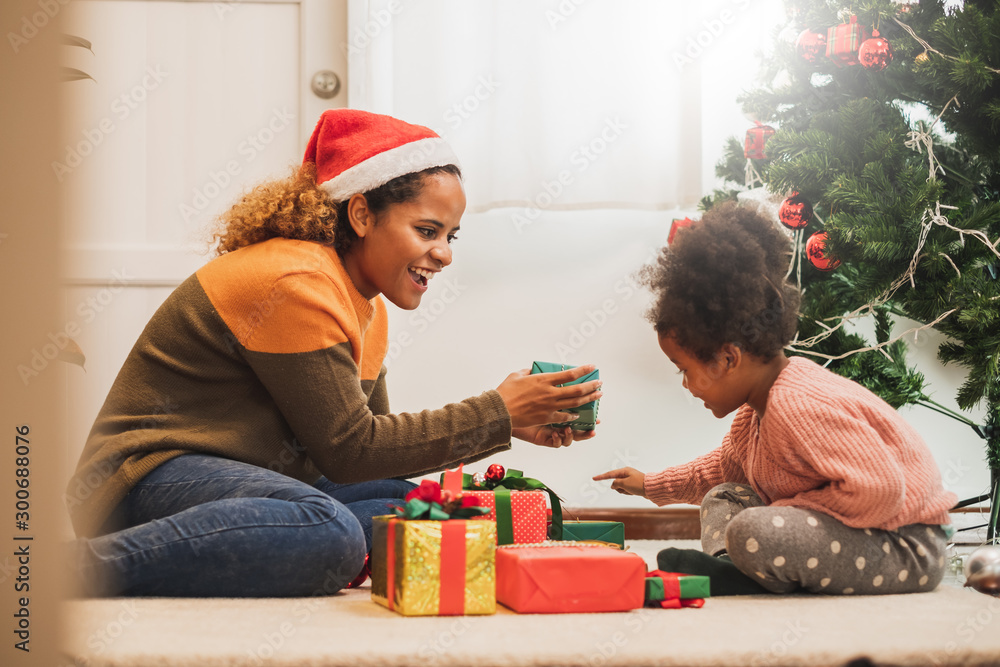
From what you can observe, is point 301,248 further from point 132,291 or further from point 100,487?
point 132,291

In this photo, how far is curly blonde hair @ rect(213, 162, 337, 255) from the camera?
42.2 inches

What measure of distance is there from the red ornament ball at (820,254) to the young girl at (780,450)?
23 centimetres

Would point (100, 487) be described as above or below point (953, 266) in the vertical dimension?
below

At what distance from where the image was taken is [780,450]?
3.21ft

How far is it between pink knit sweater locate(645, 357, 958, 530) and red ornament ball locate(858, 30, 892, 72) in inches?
21.5

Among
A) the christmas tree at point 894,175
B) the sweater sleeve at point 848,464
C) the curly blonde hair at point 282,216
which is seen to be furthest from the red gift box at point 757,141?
the curly blonde hair at point 282,216

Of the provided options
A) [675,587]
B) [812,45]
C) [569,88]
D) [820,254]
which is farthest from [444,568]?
[569,88]

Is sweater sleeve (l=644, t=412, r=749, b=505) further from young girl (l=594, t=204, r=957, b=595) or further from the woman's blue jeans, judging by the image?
the woman's blue jeans

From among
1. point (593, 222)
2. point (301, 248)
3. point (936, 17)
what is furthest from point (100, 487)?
point (936, 17)

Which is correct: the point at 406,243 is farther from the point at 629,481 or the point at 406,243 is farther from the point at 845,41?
the point at 845,41

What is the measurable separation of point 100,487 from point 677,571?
683 mm

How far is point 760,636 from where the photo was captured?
0.69 meters

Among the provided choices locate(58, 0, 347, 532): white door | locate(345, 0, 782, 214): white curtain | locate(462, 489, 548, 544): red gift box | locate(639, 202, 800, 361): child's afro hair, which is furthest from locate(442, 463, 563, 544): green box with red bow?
locate(58, 0, 347, 532): white door

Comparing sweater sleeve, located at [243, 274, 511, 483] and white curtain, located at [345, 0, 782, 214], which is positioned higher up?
white curtain, located at [345, 0, 782, 214]
